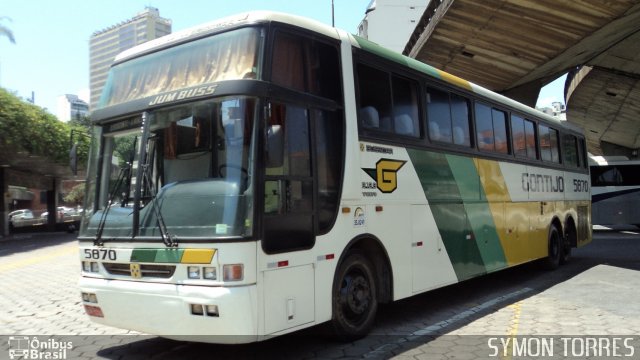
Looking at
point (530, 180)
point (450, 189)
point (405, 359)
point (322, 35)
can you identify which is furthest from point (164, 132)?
point (530, 180)

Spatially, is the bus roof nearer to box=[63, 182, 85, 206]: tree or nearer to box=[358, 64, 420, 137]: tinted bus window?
box=[358, 64, 420, 137]: tinted bus window

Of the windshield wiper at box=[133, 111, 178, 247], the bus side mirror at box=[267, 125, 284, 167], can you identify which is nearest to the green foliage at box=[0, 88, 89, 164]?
the windshield wiper at box=[133, 111, 178, 247]

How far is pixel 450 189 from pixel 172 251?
436 centimetres

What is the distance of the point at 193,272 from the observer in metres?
4.50

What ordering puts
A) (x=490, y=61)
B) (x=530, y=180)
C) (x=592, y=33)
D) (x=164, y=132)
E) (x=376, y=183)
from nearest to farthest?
1. (x=164, y=132)
2. (x=376, y=183)
3. (x=530, y=180)
4. (x=592, y=33)
5. (x=490, y=61)

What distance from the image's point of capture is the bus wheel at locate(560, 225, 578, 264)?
A: 1229 centimetres

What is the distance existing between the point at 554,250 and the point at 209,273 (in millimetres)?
9507

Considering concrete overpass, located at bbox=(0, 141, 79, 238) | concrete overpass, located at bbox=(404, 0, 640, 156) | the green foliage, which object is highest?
concrete overpass, located at bbox=(404, 0, 640, 156)

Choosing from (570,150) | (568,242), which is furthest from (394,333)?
(570,150)

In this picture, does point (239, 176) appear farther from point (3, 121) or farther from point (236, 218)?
point (3, 121)

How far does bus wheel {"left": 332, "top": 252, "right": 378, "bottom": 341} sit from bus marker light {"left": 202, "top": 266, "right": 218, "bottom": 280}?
4.70ft

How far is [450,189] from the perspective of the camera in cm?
758

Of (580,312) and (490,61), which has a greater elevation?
(490,61)

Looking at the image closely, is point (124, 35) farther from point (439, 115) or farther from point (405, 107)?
point (405, 107)
